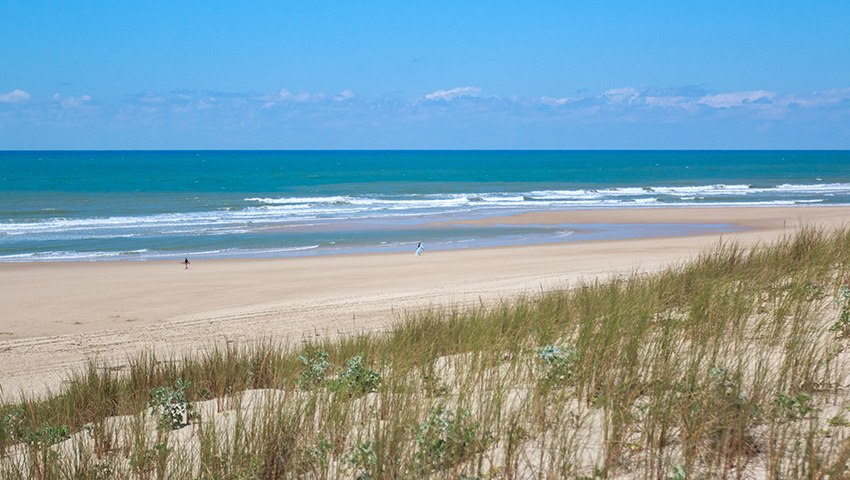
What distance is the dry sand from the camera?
1031cm

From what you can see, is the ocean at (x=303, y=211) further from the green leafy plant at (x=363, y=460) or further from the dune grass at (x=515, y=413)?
the green leafy plant at (x=363, y=460)

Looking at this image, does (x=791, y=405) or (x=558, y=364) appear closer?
(x=791, y=405)

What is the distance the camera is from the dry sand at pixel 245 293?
10.3 m

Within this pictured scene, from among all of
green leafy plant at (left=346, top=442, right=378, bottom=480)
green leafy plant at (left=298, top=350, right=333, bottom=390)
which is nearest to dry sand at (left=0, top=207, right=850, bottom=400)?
green leafy plant at (left=298, top=350, right=333, bottom=390)

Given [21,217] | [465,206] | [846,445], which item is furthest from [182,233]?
[846,445]

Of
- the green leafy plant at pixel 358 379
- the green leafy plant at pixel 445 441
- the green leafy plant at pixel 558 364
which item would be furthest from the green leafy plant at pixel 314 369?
the green leafy plant at pixel 558 364

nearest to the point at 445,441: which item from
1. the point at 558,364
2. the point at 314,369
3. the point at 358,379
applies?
the point at 558,364

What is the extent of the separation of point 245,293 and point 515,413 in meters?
12.6

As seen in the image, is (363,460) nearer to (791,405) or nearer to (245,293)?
(791,405)

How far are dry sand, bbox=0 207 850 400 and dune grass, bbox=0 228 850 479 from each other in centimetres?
281

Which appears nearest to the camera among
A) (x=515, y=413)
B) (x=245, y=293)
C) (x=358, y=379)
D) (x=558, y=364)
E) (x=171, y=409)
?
(x=515, y=413)

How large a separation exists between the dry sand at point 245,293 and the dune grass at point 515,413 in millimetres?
2808

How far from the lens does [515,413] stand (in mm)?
3898

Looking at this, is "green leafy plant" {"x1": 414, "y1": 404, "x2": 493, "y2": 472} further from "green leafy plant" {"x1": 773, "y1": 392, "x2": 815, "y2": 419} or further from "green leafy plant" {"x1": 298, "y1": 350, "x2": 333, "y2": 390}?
"green leafy plant" {"x1": 773, "y1": 392, "x2": 815, "y2": 419}
